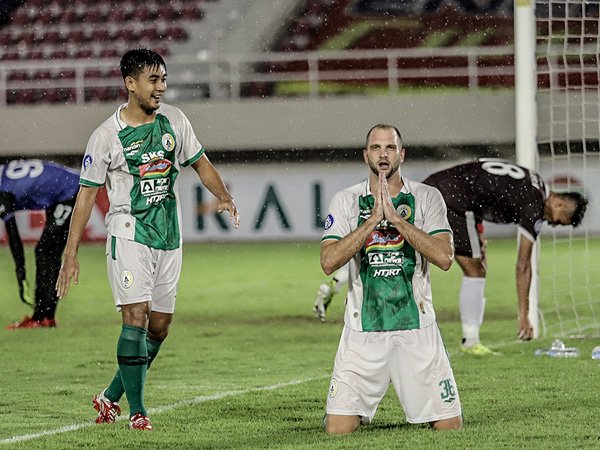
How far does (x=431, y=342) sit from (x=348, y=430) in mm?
519

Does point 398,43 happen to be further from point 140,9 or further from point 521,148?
point 521,148

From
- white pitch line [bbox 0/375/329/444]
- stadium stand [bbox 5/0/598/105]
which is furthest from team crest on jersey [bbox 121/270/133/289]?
Answer: stadium stand [bbox 5/0/598/105]

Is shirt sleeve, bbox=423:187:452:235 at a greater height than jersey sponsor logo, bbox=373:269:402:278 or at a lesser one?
greater

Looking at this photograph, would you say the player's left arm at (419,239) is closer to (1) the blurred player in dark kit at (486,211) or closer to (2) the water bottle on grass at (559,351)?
(1) the blurred player in dark kit at (486,211)

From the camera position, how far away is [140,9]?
89.2 feet

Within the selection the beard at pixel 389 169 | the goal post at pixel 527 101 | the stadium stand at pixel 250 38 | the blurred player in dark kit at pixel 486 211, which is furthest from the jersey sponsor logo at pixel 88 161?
the stadium stand at pixel 250 38

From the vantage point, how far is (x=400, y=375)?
220 inches

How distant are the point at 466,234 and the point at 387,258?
3.23 m

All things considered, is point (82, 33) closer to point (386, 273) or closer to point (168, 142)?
point (168, 142)

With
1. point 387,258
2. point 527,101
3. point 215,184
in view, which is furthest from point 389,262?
point 527,101

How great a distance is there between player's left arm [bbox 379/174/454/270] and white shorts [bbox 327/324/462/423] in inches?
14.5

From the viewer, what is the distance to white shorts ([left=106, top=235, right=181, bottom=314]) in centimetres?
583

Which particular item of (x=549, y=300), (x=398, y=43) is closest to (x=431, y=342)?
(x=549, y=300)

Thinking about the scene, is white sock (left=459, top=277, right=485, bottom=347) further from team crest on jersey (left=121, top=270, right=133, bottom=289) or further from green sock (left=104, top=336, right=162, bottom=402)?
team crest on jersey (left=121, top=270, right=133, bottom=289)
